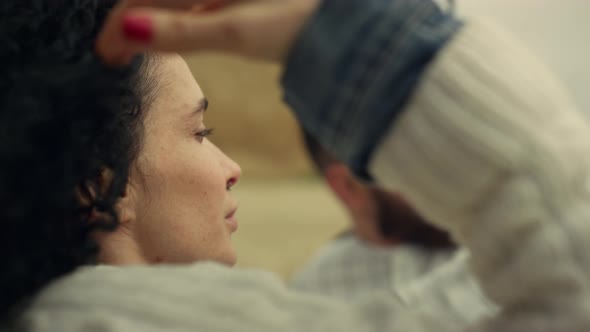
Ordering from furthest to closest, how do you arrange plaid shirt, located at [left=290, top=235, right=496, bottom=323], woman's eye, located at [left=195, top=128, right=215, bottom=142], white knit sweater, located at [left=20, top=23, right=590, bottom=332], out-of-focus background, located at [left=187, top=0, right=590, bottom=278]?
plaid shirt, located at [left=290, top=235, right=496, bottom=323] < out-of-focus background, located at [left=187, top=0, right=590, bottom=278] < woman's eye, located at [left=195, top=128, right=215, bottom=142] < white knit sweater, located at [left=20, top=23, right=590, bottom=332]

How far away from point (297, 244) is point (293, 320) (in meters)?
0.49

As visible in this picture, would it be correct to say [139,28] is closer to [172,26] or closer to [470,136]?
[172,26]

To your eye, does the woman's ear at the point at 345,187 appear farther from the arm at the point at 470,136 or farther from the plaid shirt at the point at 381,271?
the arm at the point at 470,136

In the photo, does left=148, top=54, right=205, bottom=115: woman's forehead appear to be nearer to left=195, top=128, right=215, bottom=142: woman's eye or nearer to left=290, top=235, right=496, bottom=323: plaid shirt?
left=195, top=128, right=215, bottom=142: woman's eye

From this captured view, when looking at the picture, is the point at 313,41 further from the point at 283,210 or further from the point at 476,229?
the point at 283,210

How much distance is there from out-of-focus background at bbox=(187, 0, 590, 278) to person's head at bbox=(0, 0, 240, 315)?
0.03 metres

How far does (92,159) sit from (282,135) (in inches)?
16.9

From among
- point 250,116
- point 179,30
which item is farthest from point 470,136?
point 250,116

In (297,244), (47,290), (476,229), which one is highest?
(476,229)

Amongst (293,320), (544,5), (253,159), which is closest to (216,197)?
(293,320)

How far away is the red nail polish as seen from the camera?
0.29m

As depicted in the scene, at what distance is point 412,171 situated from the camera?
29cm

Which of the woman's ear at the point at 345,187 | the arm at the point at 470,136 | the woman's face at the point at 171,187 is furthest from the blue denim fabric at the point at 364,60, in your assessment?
the woman's ear at the point at 345,187

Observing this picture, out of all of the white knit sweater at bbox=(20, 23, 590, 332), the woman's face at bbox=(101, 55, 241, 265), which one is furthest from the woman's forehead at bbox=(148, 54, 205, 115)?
the white knit sweater at bbox=(20, 23, 590, 332)
